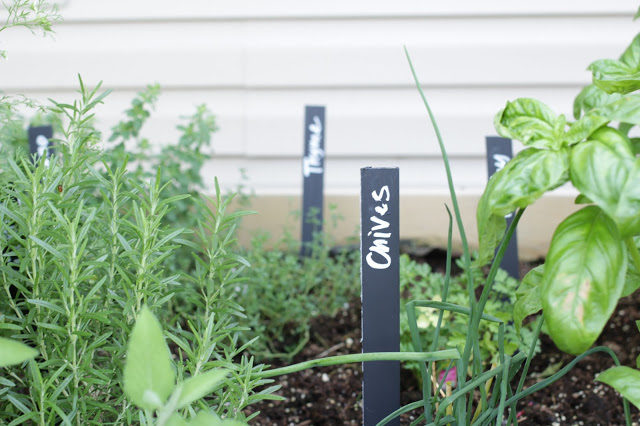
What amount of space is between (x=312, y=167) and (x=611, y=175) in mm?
1430

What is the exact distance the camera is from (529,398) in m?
1.35

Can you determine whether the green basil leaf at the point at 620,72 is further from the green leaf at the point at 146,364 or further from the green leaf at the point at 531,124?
the green leaf at the point at 146,364

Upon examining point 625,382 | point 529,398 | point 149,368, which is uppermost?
point 149,368

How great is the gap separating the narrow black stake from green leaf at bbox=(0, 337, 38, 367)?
4.33 ft

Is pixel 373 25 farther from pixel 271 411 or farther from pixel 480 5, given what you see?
pixel 271 411

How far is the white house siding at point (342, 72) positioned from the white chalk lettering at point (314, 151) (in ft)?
1.08

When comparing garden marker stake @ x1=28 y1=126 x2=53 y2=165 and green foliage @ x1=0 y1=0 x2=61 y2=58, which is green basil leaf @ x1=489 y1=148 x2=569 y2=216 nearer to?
green foliage @ x1=0 y1=0 x2=61 y2=58

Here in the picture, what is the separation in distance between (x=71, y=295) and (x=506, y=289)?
1.02 meters

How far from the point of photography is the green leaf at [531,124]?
0.71m

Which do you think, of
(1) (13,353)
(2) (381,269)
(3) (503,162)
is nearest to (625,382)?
(2) (381,269)

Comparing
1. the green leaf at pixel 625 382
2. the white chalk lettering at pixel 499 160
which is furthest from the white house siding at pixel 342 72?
the green leaf at pixel 625 382

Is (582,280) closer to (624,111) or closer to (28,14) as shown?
(624,111)

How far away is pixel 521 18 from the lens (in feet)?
7.39

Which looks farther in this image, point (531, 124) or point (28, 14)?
point (28, 14)
